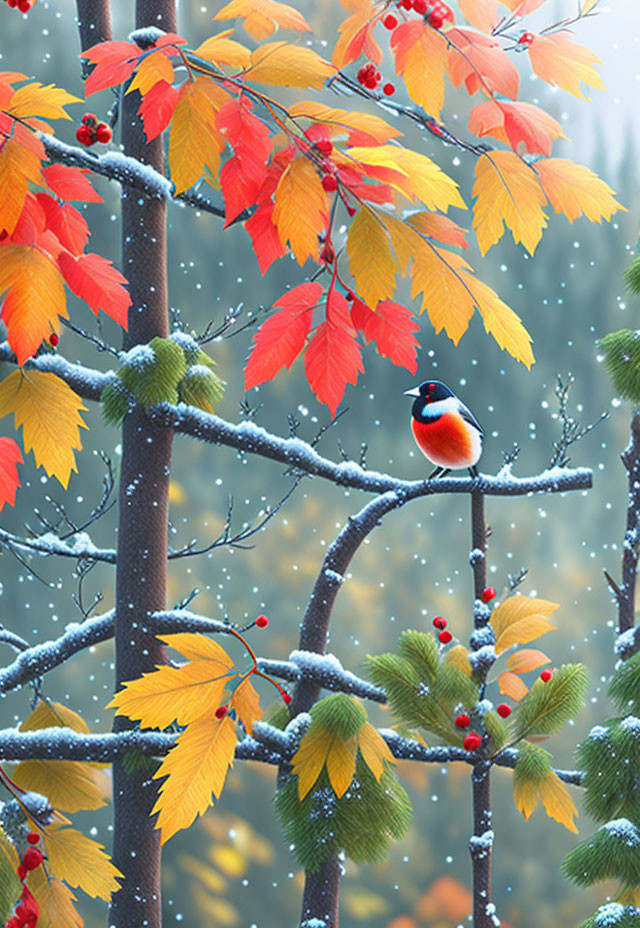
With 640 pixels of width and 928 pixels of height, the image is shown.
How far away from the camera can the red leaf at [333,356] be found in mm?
459

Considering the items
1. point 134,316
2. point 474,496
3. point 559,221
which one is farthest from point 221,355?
A: point 559,221

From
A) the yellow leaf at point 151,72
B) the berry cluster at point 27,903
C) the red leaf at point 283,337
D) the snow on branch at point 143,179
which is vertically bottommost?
the berry cluster at point 27,903

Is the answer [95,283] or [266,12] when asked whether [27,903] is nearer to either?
[95,283]

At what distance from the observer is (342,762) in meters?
0.80

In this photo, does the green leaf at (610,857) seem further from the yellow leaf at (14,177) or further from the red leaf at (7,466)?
the yellow leaf at (14,177)

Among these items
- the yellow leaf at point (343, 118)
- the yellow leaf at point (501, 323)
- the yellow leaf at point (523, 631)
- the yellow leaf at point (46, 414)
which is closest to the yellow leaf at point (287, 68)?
the yellow leaf at point (343, 118)

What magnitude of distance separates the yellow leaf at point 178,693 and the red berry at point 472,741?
0.37m

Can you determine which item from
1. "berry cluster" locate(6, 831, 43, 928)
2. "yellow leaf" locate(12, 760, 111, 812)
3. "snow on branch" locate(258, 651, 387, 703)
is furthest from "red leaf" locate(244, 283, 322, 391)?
"yellow leaf" locate(12, 760, 111, 812)

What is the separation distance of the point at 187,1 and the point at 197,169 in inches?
31.1

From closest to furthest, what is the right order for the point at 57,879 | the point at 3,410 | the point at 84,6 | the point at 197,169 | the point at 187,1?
1. the point at 197,169
2. the point at 3,410
3. the point at 57,879
4. the point at 84,6
5. the point at 187,1

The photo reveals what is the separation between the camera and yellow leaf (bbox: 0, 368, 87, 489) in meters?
0.53

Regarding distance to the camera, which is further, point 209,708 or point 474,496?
point 474,496

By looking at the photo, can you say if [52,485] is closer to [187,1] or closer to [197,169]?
[187,1]

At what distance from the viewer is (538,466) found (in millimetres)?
1082
